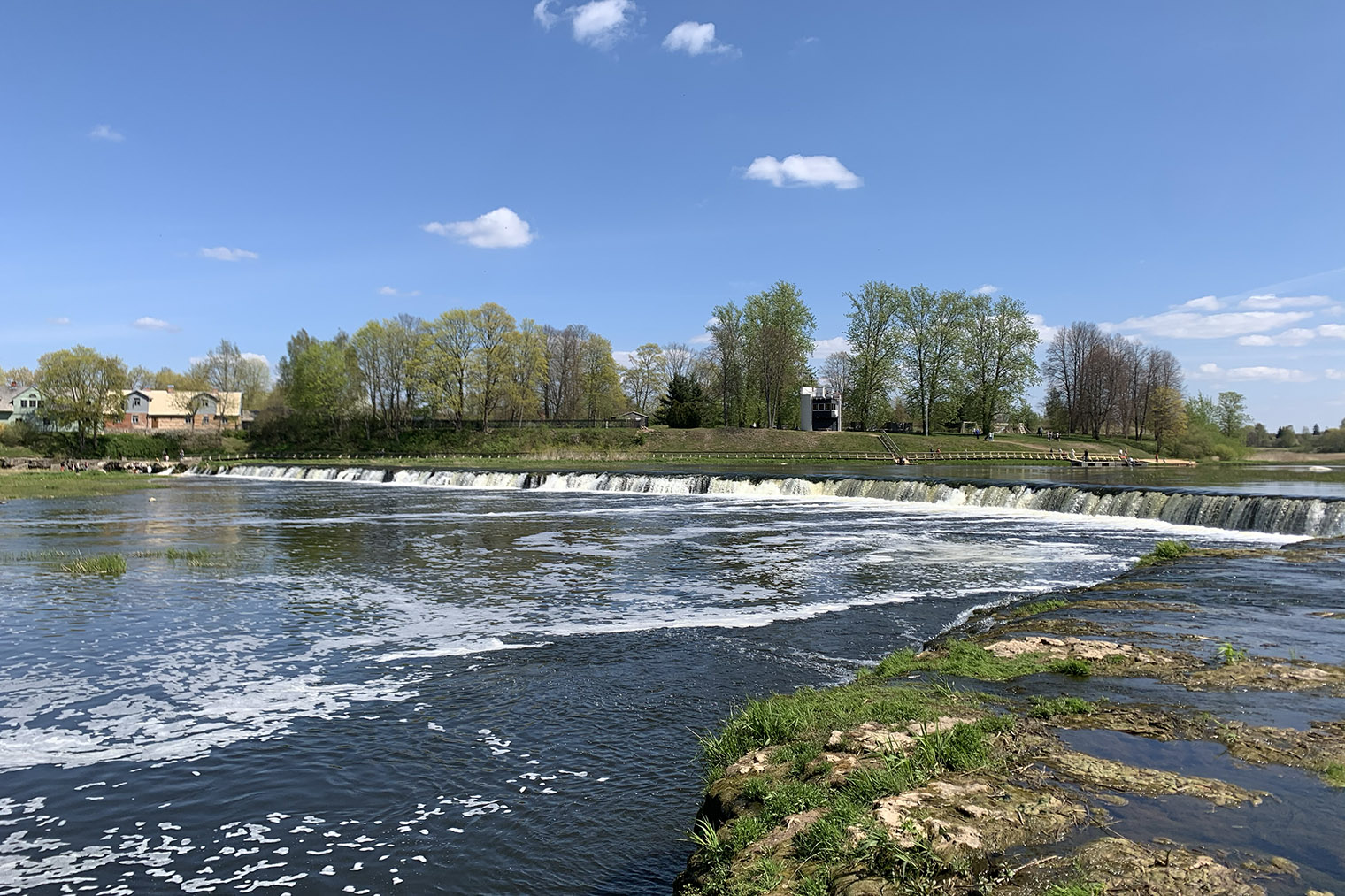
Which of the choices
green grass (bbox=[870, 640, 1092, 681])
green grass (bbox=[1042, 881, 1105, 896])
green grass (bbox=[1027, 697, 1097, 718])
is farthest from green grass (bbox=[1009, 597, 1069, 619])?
green grass (bbox=[1042, 881, 1105, 896])

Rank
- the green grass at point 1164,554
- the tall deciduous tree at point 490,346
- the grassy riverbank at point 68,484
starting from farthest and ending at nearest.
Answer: the tall deciduous tree at point 490,346 < the grassy riverbank at point 68,484 < the green grass at point 1164,554

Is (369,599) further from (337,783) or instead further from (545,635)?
(337,783)

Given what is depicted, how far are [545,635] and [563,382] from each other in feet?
327

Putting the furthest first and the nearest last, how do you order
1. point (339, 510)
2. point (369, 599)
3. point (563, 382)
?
1. point (563, 382)
2. point (339, 510)
3. point (369, 599)

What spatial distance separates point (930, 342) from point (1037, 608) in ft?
260

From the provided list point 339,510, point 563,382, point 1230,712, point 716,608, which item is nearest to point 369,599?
point 716,608

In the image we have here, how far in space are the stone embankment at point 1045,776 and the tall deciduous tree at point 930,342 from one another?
266 ft

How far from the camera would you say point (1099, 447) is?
84875 mm

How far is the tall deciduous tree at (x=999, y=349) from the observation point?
87375 millimetres

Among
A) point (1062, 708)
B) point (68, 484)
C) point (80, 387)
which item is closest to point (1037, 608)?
point (1062, 708)

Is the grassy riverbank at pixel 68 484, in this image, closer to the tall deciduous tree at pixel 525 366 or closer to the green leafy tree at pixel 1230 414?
the tall deciduous tree at pixel 525 366

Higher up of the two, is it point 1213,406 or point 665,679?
point 1213,406

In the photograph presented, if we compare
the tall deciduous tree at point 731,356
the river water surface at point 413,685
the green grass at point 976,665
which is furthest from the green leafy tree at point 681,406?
the green grass at point 976,665

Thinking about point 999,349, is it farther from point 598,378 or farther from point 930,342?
point 598,378
